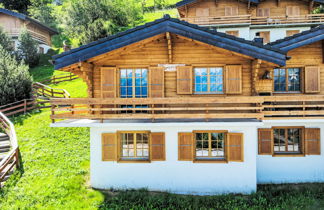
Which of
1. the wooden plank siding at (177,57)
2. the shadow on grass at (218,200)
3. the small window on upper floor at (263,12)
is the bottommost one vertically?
the shadow on grass at (218,200)

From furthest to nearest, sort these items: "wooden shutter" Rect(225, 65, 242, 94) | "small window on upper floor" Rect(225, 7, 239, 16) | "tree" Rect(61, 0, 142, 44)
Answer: "tree" Rect(61, 0, 142, 44) < "small window on upper floor" Rect(225, 7, 239, 16) < "wooden shutter" Rect(225, 65, 242, 94)

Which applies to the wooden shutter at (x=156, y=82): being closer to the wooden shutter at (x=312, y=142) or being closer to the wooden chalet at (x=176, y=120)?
the wooden chalet at (x=176, y=120)

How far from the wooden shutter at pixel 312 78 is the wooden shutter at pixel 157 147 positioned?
23.4 ft

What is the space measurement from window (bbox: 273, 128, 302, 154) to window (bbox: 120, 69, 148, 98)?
249 inches

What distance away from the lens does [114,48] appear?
8500 millimetres

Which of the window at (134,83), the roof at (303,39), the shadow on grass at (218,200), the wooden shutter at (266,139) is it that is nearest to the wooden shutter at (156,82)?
the window at (134,83)

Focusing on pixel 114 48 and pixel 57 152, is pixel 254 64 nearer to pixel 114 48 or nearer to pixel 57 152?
pixel 114 48

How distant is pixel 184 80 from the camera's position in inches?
362

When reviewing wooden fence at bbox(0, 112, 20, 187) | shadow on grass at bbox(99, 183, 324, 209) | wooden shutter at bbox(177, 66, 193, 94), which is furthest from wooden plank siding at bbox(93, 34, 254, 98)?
wooden fence at bbox(0, 112, 20, 187)

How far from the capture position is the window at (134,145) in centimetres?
937

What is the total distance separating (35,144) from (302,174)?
45.5 feet

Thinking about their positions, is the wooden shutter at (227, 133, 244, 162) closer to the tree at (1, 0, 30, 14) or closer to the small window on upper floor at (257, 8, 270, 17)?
the small window on upper floor at (257, 8, 270, 17)

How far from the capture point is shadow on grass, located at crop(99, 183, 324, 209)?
27.1 feet

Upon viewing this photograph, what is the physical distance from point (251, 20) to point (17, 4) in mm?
48539
